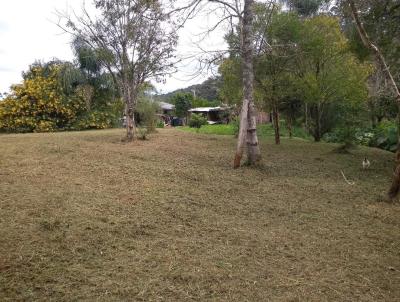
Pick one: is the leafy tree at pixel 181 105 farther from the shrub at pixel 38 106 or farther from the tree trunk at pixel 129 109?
the tree trunk at pixel 129 109

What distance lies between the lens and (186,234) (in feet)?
12.8

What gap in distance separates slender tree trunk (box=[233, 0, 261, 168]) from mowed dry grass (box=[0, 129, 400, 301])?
663mm

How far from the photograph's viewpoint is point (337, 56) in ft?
36.3

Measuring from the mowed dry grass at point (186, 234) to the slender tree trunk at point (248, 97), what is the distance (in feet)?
2.17

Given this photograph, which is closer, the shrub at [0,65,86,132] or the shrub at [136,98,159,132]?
the shrub at [136,98,159,132]

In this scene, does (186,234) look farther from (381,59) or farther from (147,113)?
(147,113)

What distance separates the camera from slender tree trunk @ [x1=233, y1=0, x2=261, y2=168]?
6984 millimetres

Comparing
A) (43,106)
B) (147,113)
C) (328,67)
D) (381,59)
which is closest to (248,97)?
(381,59)

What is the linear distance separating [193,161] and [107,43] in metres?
4.75

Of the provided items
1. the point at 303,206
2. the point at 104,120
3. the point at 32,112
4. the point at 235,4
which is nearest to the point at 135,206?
the point at 303,206

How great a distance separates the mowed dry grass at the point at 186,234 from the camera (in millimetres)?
2873

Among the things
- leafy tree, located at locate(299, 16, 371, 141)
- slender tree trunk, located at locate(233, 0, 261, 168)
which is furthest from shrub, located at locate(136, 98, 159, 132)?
slender tree trunk, located at locate(233, 0, 261, 168)

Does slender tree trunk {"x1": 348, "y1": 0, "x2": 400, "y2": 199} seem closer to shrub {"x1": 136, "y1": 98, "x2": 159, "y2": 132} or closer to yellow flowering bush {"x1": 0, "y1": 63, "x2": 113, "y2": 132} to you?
shrub {"x1": 136, "y1": 98, "x2": 159, "y2": 132}

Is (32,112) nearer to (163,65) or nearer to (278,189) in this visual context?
(163,65)
